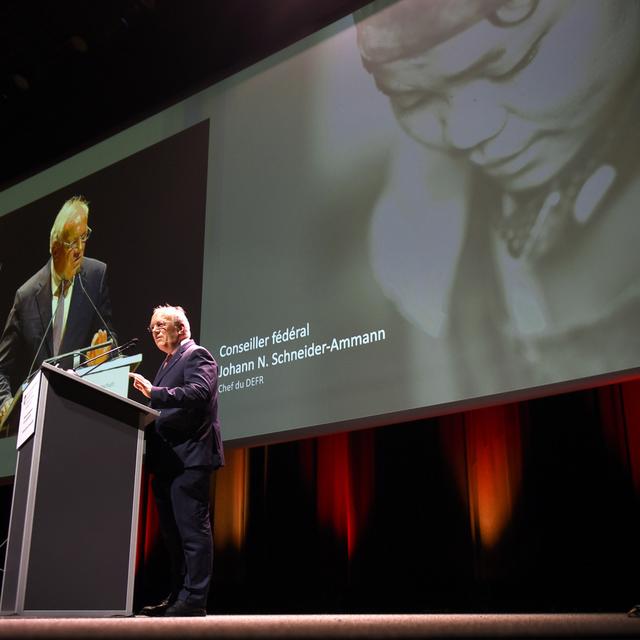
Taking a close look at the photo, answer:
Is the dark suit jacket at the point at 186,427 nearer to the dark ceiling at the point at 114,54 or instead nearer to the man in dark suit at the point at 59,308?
the man in dark suit at the point at 59,308

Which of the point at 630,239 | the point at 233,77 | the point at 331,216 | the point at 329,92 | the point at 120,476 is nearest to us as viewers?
the point at 120,476

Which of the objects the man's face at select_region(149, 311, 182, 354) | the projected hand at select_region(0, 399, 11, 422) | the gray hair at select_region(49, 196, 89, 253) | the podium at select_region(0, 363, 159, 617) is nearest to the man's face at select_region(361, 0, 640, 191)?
the man's face at select_region(149, 311, 182, 354)

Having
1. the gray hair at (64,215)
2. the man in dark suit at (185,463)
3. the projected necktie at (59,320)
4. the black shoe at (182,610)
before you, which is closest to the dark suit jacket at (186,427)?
the man in dark suit at (185,463)

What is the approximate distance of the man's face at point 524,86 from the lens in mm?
2904

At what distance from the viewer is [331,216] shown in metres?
3.50

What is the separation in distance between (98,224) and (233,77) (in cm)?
107

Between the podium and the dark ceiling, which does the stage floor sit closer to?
the podium

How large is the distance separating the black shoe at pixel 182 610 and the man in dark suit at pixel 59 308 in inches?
79.4

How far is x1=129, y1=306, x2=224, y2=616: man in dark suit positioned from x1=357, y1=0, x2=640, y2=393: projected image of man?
92 centimetres

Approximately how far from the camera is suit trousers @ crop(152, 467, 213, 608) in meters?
2.34

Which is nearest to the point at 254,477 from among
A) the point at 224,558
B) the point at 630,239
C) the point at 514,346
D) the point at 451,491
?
the point at 224,558

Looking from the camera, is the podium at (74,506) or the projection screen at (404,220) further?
the projection screen at (404,220)

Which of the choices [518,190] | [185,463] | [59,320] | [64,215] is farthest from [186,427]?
[64,215]

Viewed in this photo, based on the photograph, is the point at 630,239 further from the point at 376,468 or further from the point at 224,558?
the point at 224,558
